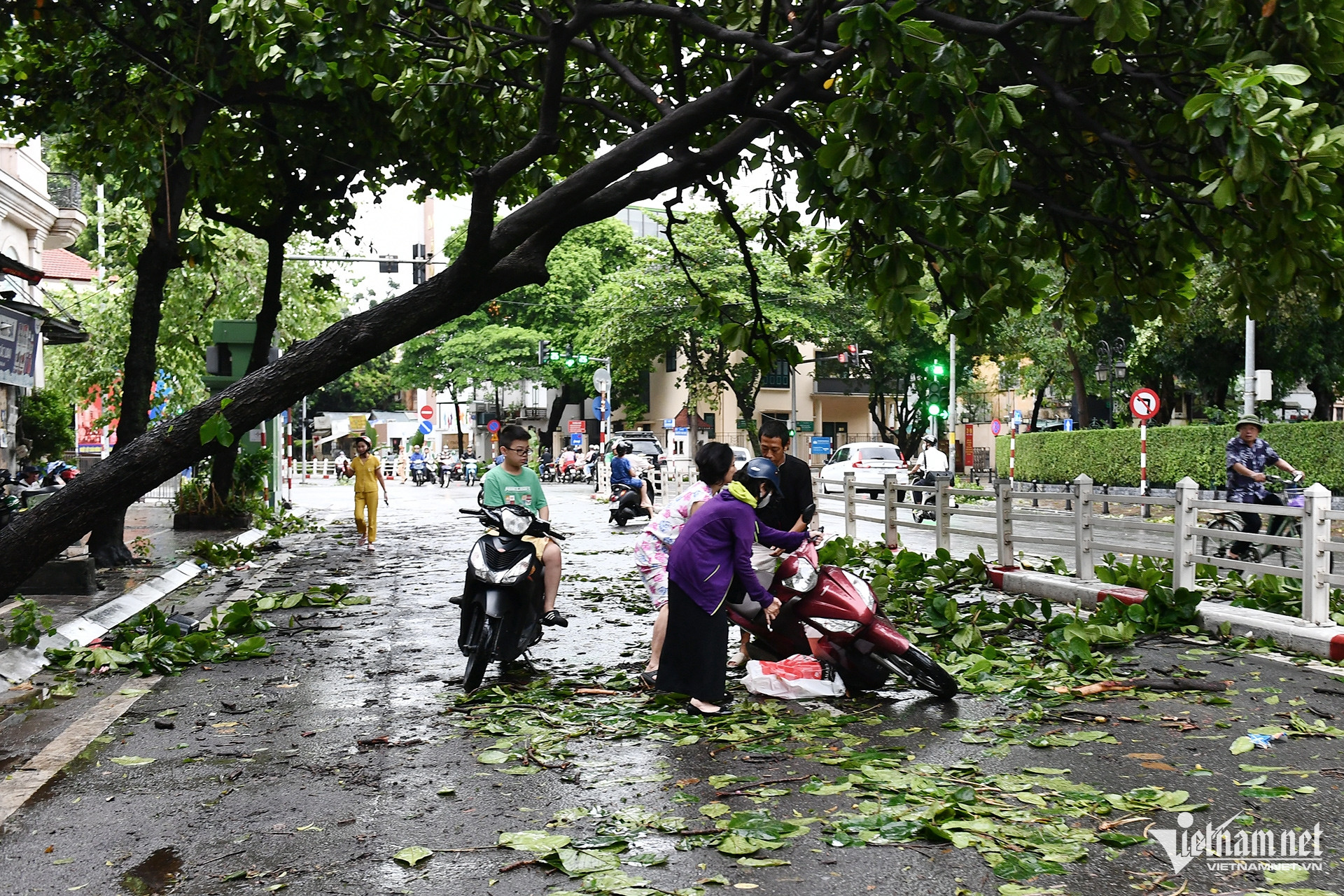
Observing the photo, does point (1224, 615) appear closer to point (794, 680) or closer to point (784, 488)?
point (784, 488)

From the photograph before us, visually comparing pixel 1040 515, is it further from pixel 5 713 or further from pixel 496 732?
pixel 5 713

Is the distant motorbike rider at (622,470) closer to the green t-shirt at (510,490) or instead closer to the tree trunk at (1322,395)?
the green t-shirt at (510,490)

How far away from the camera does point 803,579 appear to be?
7.30m

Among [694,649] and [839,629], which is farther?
[839,629]

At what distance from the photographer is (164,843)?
15.2 ft

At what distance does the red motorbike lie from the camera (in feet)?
23.3

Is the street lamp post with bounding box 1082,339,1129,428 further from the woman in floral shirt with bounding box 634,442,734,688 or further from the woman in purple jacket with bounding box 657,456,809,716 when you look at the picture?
the woman in purple jacket with bounding box 657,456,809,716

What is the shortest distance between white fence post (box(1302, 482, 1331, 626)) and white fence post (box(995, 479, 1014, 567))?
3.97 m

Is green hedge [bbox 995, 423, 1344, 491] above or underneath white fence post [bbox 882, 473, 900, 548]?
above

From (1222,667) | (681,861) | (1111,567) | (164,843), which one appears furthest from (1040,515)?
(164,843)

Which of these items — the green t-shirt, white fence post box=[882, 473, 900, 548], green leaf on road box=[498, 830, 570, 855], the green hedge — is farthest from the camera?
the green hedge

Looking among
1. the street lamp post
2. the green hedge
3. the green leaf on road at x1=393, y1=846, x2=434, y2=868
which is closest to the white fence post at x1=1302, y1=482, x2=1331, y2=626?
the green leaf on road at x1=393, y1=846, x2=434, y2=868

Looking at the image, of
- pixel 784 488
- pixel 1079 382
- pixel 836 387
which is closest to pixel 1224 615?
pixel 784 488

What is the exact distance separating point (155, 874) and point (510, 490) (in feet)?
15.0
